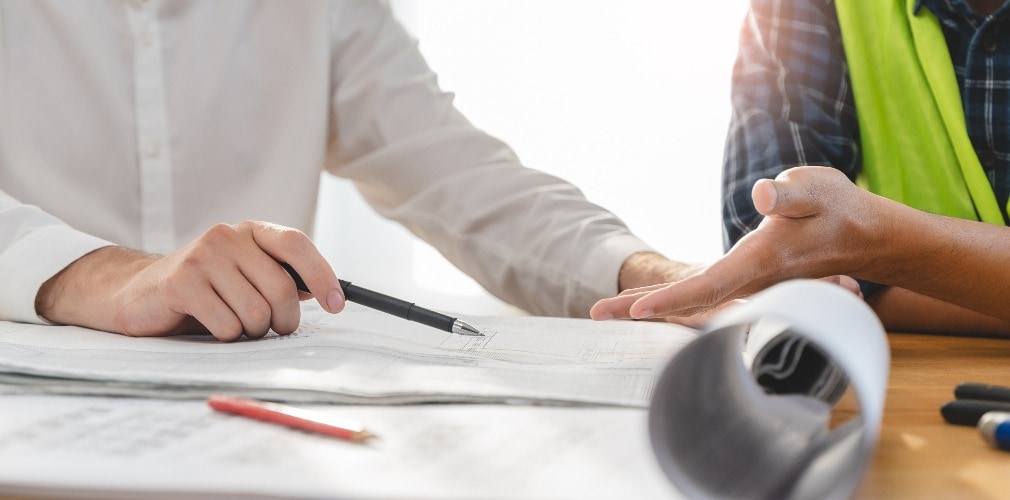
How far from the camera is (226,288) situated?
0.66 meters

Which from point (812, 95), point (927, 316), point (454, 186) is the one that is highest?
Result: point (812, 95)

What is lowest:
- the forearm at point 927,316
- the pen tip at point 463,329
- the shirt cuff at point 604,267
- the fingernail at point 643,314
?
the forearm at point 927,316

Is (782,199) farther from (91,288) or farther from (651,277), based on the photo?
(91,288)

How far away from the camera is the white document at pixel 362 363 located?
478 millimetres

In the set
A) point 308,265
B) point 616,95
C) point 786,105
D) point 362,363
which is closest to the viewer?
point 362,363

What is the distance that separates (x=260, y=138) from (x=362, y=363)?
755 millimetres

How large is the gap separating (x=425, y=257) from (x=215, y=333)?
75.5 inches

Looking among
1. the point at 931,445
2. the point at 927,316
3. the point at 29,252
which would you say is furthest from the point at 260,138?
the point at 931,445

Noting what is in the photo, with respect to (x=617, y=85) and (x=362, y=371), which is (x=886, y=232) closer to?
(x=362, y=371)

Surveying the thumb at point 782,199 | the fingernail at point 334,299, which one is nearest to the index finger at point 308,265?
the fingernail at point 334,299

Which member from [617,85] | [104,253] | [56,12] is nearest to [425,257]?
[617,85]

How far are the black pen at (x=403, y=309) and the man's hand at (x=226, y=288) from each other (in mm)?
16

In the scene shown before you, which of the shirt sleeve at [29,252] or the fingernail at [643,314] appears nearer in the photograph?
the fingernail at [643,314]

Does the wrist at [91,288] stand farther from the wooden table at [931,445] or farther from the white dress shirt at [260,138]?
the wooden table at [931,445]
